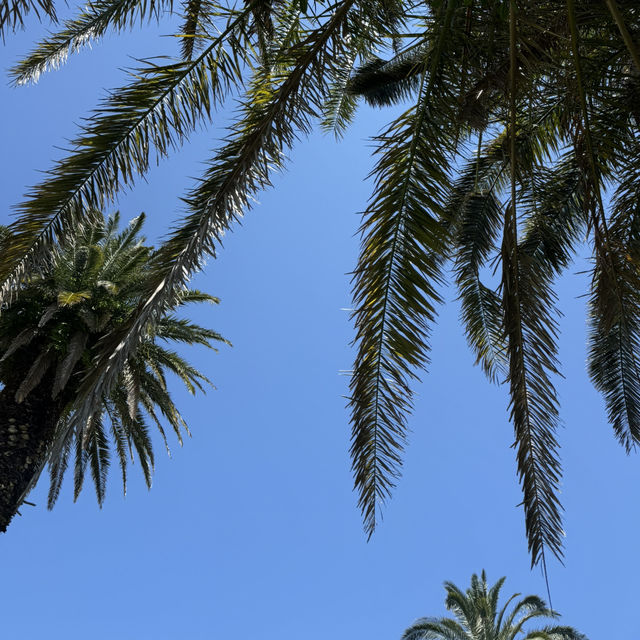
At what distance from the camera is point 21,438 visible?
399 inches

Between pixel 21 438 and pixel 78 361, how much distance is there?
1.92 meters

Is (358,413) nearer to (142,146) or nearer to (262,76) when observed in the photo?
(142,146)

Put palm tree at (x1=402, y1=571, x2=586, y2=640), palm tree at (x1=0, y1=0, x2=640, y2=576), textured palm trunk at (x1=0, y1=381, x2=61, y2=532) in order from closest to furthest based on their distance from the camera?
palm tree at (x1=0, y1=0, x2=640, y2=576)
textured palm trunk at (x1=0, y1=381, x2=61, y2=532)
palm tree at (x1=402, y1=571, x2=586, y2=640)

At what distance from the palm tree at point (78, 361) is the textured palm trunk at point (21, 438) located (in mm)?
16

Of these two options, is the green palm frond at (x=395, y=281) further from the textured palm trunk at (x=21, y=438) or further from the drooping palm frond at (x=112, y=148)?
the textured palm trunk at (x=21, y=438)

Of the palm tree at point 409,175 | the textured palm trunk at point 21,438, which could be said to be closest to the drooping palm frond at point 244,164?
the palm tree at point 409,175

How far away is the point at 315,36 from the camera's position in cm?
463

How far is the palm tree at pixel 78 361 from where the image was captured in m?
10.3

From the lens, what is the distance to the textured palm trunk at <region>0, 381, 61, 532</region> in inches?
381

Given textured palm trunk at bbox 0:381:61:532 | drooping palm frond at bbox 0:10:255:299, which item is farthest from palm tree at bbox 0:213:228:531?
drooping palm frond at bbox 0:10:255:299

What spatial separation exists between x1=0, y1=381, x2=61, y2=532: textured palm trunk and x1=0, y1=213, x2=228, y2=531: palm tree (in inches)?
0.6

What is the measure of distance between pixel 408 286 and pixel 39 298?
32.1 feet

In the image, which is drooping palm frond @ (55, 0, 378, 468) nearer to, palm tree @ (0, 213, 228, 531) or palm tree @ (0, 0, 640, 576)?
palm tree @ (0, 0, 640, 576)

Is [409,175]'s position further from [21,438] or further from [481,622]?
[481,622]
